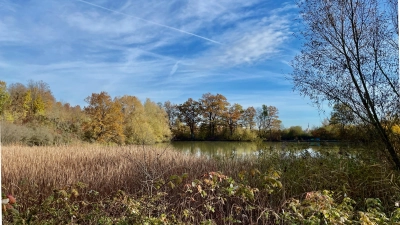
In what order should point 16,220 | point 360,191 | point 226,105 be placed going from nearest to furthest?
point 16,220, point 360,191, point 226,105

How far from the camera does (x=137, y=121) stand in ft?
35.6

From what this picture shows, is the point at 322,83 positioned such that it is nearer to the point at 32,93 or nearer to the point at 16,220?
the point at 16,220

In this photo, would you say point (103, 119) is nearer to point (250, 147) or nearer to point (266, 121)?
point (250, 147)

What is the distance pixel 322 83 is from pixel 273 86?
0.67 m

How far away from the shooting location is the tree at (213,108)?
5543mm

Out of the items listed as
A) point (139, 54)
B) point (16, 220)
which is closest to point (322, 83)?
Answer: point (139, 54)

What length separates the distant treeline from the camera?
5000mm

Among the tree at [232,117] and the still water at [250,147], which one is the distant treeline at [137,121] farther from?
the still water at [250,147]

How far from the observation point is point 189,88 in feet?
12.0

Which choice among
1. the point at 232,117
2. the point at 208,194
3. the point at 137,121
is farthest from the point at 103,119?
the point at 208,194

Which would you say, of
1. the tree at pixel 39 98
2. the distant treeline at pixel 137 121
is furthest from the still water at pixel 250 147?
the tree at pixel 39 98

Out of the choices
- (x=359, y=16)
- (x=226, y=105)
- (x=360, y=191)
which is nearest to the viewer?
(x=360, y=191)

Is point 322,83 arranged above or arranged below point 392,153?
above

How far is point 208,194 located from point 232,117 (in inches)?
122
